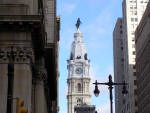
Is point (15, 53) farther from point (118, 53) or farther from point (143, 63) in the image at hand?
point (118, 53)

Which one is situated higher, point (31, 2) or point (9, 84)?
point (31, 2)

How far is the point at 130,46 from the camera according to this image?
6196 inches

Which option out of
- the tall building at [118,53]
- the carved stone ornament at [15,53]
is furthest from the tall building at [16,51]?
the tall building at [118,53]

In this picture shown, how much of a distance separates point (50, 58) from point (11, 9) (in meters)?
16.2

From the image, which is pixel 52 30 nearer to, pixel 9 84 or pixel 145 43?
pixel 9 84

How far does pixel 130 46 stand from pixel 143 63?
2863 cm

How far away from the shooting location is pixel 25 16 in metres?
34.4

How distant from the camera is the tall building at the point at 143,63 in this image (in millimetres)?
122062

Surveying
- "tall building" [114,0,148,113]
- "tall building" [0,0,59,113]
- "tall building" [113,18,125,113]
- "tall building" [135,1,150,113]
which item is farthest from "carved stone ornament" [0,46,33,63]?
"tall building" [113,18,125,113]

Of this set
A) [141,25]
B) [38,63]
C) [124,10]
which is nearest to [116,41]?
[124,10]

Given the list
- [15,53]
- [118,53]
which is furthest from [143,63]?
[15,53]

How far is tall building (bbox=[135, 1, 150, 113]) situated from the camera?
12206cm

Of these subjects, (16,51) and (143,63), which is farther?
(143,63)

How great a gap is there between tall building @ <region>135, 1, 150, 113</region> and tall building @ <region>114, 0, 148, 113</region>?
7.77 metres
